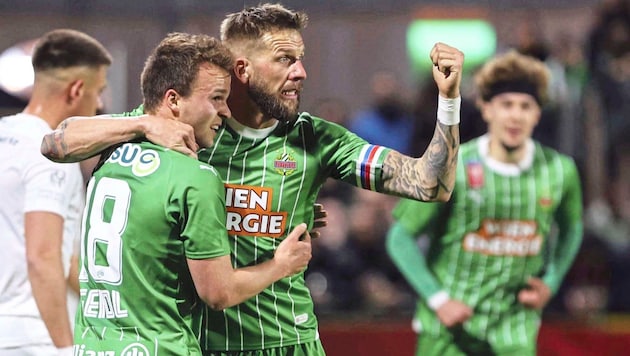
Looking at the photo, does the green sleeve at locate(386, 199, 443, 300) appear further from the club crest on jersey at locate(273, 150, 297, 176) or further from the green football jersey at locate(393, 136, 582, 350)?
the club crest on jersey at locate(273, 150, 297, 176)

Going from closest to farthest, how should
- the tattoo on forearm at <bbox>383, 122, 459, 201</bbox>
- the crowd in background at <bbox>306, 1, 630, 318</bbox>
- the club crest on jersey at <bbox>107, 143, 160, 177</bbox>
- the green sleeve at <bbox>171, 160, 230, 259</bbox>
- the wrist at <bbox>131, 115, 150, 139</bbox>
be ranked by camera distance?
the green sleeve at <bbox>171, 160, 230, 259</bbox>
the club crest on jersey at <bbox>107, 143, 160, 177</bbox>
the wrist at <bbox>131, 115, 150, 139</bbox>
the tattoo on forearm at <bbox>383, 122, 459, 201</bbox>
the crowd in background at <bbox>306, 1, 630, 318</bbox>

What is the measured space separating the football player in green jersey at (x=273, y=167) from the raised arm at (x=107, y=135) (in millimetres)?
334

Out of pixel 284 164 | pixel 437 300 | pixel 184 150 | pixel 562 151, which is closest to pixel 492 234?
pixel 437 300

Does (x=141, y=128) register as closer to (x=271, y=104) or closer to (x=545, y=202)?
(x=271, y=104)

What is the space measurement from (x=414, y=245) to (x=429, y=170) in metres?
2.17

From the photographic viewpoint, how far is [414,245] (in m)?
6.73

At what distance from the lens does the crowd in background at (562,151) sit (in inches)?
378

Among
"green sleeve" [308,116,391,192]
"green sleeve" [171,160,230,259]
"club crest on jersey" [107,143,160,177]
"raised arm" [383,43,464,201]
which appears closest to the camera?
"green sleeve" [171,160,230,259]

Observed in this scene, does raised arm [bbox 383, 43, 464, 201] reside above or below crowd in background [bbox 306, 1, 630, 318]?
above

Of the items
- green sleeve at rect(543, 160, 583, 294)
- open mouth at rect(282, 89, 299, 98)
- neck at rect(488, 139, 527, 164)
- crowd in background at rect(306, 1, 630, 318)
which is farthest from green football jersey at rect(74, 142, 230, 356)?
crowd in background at rect(306, 1, 630, 318)

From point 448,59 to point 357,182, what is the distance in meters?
0.74

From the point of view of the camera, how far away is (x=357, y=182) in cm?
479

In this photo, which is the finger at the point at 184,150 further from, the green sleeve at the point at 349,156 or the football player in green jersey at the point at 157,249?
the green sleeve at the point at 349,156

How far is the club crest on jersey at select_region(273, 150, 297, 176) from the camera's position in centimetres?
483
